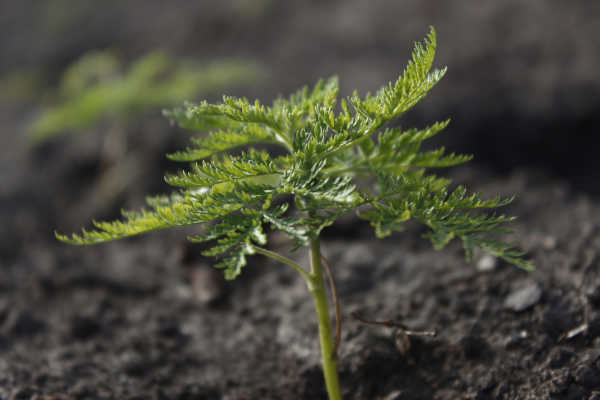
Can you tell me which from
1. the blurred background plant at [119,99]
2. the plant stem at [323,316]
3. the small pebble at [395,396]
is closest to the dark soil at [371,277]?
the small pebble at [395,396]

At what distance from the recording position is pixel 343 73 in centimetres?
466

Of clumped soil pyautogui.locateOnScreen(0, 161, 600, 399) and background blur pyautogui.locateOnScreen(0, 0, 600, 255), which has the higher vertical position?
background blur pyautogui.locateOnScreen(0, 0, 600, 255)

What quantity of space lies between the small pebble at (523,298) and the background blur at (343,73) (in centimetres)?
117

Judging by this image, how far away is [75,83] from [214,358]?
273cm

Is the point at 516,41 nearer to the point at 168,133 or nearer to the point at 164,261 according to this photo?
the point at 168,133

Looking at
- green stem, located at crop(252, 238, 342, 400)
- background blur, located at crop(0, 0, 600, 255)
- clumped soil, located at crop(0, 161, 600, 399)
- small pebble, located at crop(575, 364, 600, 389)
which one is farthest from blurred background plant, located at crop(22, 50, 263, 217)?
small pebble, located at crop(575, 364, 600, 389)

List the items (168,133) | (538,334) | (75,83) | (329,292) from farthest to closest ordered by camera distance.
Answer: (168,133) → (75,83) → (329,292) → (538,334)

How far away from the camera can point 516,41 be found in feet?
13.9

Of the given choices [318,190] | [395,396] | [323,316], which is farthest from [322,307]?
[395,396]

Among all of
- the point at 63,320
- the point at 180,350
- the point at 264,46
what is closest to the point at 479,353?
the point at 180,350

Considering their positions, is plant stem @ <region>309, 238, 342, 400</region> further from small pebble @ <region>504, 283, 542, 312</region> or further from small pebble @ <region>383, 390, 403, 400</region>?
small pebble @ <region>504, 283, 542, 312</region>

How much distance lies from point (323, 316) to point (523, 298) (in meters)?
0.94

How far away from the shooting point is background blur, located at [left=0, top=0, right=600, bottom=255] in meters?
3.31

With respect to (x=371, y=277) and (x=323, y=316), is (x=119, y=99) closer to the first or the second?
(x=371, y=277)
